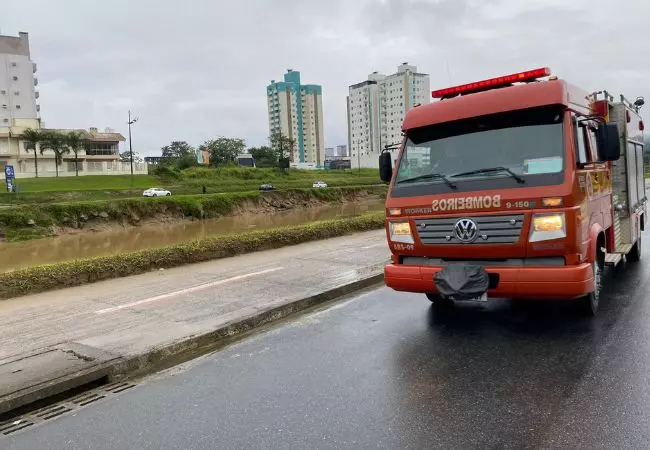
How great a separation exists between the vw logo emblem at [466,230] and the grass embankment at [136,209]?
91.0 feet

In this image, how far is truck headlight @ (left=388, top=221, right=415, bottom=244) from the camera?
561 centimetres

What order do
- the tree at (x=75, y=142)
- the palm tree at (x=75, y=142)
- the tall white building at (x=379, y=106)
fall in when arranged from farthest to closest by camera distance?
the tall white building at (x=379, y=106)
the palm tree at (x=75, y=142)
the tree at (x=75, y=142)

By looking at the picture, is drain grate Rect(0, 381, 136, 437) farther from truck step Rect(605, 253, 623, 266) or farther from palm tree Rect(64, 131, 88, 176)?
palm tree Rect(64, 131, 88, 176)

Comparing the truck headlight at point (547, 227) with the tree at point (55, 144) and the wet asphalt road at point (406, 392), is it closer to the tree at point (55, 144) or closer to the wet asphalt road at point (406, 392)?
the wet asphalt road at point (406, 392)

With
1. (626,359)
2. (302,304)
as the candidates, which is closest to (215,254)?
(302,304)

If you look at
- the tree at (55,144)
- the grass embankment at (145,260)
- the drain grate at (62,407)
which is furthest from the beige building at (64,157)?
the drain grate at (62,407)

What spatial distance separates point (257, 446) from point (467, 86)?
184 inches

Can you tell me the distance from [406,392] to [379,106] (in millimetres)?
126319

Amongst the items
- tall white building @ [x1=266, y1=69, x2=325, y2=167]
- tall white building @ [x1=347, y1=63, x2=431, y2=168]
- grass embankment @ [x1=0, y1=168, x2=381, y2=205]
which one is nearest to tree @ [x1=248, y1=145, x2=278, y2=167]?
grass embankment @ [x1=0, y1=168, x2=381, y2=205]

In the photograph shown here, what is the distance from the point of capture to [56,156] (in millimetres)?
72438

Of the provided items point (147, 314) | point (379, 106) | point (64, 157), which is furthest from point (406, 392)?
point (379, 106)

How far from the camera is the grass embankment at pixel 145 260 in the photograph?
826 centimetres

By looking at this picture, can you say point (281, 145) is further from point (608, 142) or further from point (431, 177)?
point (608, 142)

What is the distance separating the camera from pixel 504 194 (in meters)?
4.98
